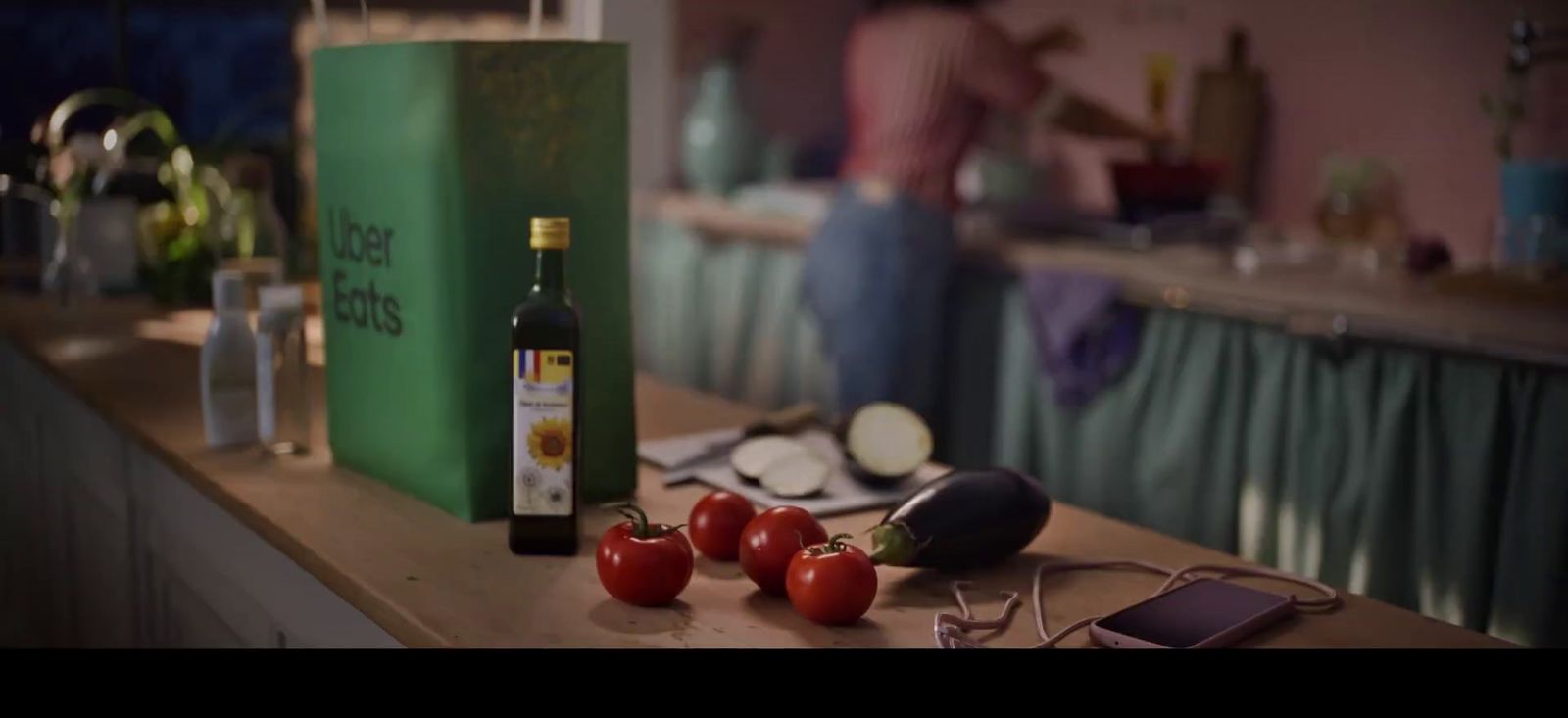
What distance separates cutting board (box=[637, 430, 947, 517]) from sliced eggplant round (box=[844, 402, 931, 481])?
0.7 inches

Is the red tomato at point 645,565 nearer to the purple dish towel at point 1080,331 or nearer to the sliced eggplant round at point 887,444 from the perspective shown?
the sliced eggplant round at point 887,444

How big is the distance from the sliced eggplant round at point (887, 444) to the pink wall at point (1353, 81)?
85.3 inches

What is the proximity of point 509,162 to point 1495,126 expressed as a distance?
251 cm

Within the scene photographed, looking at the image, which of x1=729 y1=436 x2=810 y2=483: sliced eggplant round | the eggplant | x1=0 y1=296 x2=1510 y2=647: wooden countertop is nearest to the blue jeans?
x1=0 y1=296 x2=1510 y2=647: wooden countertop

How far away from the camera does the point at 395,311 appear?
1317 millimetres

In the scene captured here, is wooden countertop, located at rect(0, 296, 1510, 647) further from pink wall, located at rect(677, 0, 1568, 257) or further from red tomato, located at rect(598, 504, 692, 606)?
pink wall, located at rect(677, 0, 1568, 257)

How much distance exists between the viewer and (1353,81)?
334cm

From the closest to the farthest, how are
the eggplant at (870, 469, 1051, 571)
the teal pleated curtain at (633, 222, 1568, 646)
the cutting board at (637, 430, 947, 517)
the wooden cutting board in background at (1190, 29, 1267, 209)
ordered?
the eggplant at (870, 469, 1051, 571) < the cutting board at (637, 430, 947, 517) < the teal pleated curtain at (633, 222, 1568, 646) < the wooden cutting board in background at (1190, 29, 1267, 209)

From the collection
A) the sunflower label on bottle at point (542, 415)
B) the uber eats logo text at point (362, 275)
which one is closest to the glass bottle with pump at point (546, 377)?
the sunflower label on bottle at point (542, 415)

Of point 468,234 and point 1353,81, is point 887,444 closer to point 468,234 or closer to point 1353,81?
point 468,234

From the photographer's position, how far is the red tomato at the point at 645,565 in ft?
3.49

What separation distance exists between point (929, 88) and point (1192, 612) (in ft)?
7.29

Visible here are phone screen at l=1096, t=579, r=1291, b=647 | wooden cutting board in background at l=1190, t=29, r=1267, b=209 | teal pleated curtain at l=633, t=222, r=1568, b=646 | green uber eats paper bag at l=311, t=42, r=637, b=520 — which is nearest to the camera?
phone screen at l=1096, t=579, r=1291, b=647

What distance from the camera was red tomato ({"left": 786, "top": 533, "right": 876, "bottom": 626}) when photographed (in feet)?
3.36
